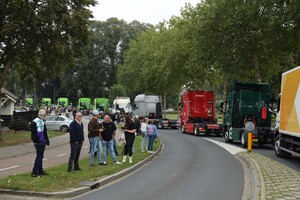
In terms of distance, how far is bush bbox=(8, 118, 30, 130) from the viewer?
31.5 meters

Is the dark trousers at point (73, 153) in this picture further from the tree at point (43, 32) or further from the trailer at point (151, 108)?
the trailer at point (151, 108)

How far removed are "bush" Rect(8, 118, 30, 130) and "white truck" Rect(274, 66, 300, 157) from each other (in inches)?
815

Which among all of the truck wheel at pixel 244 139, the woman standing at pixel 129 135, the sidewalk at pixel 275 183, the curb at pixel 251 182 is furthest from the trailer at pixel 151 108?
the sidewalk at pixel 275 183

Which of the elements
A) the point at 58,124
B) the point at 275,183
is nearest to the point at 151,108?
the point at 58,124

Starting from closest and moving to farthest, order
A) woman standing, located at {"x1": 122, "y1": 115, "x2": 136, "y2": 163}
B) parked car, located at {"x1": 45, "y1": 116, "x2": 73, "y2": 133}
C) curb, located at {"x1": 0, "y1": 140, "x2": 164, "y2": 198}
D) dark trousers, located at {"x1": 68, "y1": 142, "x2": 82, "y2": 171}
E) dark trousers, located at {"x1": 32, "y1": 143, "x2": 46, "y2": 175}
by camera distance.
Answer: curb, located at {"x1": 0, "y1": 140, "x2": 164, "y2": 198} < dark trousers, located at {"x1": 32, "y1": 143, "x2": 46, "y2": 175} < dark trousers, located at {"x1": 68, "y1": 142, "x2": 82, "y2": 171} < woman standing, located at {"x1": 122, "y1": 115, "x2": 136, "y2": 163} < parked car, located at {"x1": 45, "y1": 116, "x2": 73, "y2": 133}

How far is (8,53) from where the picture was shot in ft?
80.4

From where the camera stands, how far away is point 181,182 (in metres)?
11.5

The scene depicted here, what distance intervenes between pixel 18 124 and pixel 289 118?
22.4 meters

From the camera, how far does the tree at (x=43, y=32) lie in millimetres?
22422

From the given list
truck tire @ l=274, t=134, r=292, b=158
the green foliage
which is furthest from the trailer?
truck tire @ l=274, t=134, r=292, b=158

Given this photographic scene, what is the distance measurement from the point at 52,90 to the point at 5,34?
3247 inches

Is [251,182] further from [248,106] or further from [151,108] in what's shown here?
[151,108]

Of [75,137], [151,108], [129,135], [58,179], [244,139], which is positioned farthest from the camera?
[151,108]

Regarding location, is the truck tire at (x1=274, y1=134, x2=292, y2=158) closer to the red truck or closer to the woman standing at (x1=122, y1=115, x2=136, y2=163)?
the woman standing at (x1=122, y1=115, x2=136, y2=163)
